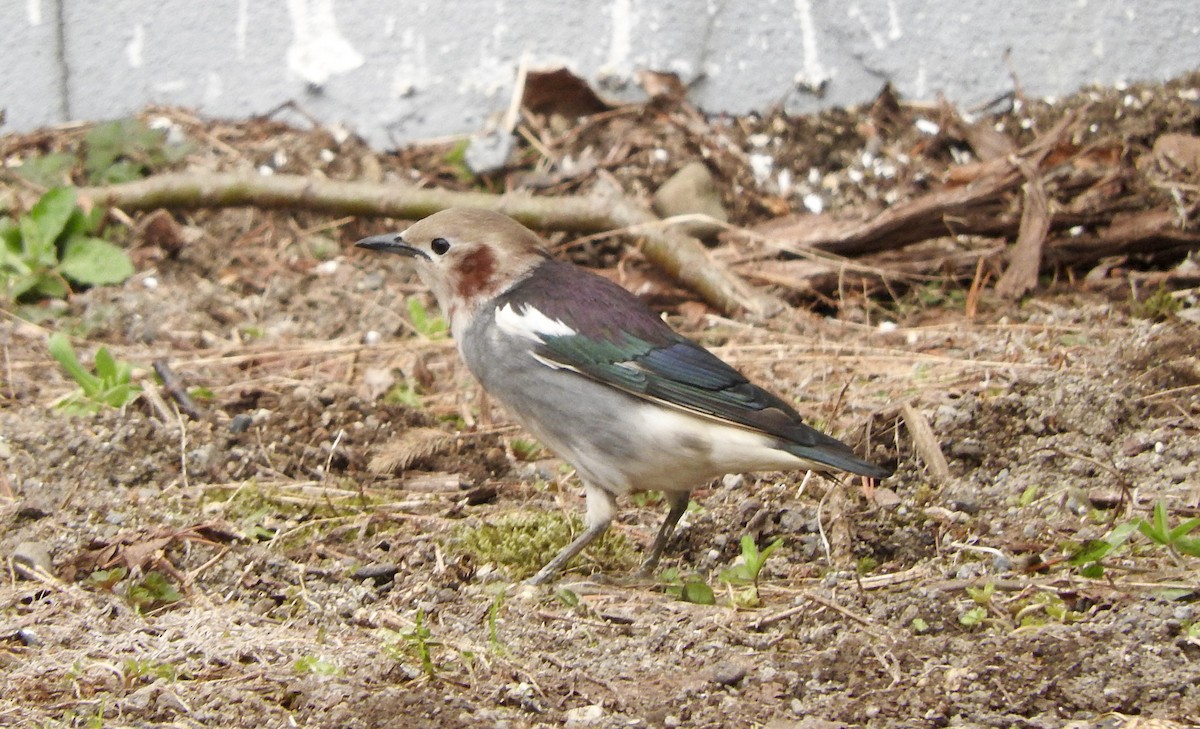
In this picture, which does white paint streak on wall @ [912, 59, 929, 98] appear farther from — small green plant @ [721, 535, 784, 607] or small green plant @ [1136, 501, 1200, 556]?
small green plant @ [1136, 501, 1200, 556]

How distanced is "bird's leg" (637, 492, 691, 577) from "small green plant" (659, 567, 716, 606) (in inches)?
5.3

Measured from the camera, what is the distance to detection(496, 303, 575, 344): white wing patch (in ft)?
14.4

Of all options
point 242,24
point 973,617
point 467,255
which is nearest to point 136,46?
point 242,24

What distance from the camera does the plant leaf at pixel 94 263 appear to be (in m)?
7.03

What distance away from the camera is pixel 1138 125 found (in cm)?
717

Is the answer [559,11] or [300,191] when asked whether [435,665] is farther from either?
[559,11]

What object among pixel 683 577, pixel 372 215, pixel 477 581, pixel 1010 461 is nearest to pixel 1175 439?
pixel 1010 461

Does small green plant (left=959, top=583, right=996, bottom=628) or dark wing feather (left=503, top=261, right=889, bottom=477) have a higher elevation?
dark wing feather (left=503, top=261, right=889, bottom=477)

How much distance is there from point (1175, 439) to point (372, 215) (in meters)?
4.37

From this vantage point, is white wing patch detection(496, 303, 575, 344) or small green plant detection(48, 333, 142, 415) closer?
white wing patch detection(496, 303, 575, 344)

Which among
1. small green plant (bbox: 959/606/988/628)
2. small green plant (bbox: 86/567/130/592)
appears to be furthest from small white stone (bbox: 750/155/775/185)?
small green plant (bbox: 86/567/130/592)

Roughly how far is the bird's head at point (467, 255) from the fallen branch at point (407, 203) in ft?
6.41

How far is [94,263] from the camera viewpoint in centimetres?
708

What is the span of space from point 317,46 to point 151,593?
474 cm
